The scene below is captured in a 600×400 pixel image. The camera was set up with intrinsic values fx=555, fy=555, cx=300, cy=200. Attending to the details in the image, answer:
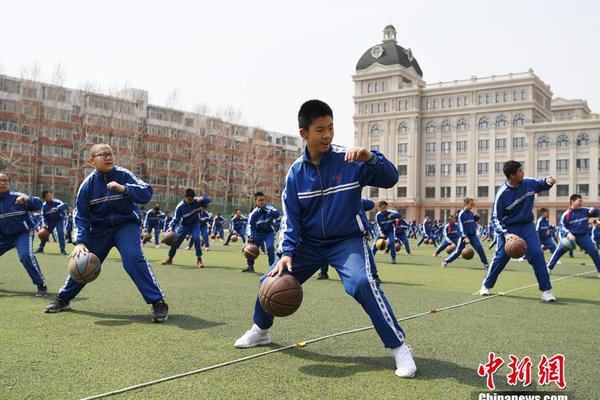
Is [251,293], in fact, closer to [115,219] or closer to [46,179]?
[115,219]

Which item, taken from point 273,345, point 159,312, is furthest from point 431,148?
point 273,345

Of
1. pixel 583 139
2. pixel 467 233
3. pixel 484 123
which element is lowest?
pixel 467 233

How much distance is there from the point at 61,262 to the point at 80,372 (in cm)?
1220

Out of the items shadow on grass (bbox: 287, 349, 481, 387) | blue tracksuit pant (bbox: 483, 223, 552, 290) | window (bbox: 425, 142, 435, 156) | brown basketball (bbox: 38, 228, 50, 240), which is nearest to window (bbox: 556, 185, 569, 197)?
window (bbox: 425, 142, 435, 156)

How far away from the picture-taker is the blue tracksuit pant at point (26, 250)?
885 cm

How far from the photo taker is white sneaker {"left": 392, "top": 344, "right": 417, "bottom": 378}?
14.3 feet

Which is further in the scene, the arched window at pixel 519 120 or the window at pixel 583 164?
the arched window at pixel 519 120

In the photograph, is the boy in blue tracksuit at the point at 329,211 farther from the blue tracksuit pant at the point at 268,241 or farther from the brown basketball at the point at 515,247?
the blue tracksuit pant at the point at 268,241

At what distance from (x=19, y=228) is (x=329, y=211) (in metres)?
A: 6.43

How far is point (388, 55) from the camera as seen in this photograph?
95312 millimetres

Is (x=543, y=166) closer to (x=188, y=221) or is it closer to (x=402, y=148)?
(x=402, y=148)

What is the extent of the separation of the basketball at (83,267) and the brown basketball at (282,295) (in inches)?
106

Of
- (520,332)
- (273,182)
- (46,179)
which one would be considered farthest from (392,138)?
(520,332)

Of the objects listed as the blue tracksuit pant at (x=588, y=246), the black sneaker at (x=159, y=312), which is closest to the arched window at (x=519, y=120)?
the blue tracksuit pant at (x=588, y=246)
